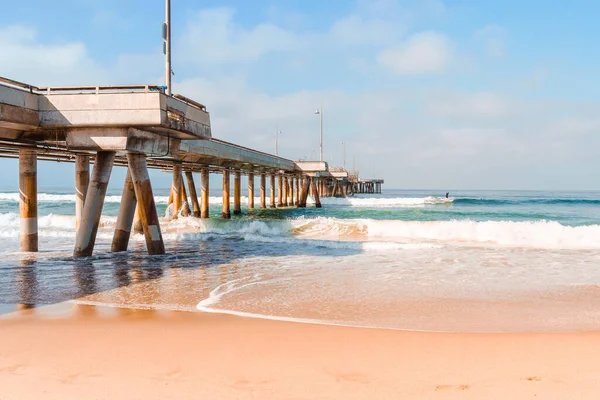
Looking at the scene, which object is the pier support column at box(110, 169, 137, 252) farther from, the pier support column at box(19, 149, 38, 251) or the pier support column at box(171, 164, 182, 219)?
the pier support column at box(171, 164, 182, 219)

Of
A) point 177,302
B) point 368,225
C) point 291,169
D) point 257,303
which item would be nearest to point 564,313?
point 257,303

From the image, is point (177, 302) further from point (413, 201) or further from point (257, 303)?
point (413, 201)

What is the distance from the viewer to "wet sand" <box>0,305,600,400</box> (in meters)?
4.40

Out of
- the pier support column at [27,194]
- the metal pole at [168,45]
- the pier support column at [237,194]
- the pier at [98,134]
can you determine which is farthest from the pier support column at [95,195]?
the pier support column at [237,194]

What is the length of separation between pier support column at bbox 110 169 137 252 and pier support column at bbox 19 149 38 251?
8.01ft

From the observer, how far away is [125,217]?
579 inches

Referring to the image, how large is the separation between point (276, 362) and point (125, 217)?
35.5 feet

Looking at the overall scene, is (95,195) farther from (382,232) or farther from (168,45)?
(382,232)

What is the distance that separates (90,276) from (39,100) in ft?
15.8

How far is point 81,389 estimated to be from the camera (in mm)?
4418

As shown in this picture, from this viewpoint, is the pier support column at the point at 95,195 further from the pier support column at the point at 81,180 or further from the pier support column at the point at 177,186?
the pier support column at the point at 177,186

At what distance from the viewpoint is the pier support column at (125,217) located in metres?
14.6

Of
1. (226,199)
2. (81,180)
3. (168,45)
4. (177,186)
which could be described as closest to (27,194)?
(81,180)

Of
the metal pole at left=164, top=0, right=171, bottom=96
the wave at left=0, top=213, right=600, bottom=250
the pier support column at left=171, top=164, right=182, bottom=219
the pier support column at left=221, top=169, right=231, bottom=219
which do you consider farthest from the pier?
the pier support column at left=221, top=169, right=231, bottom=219
